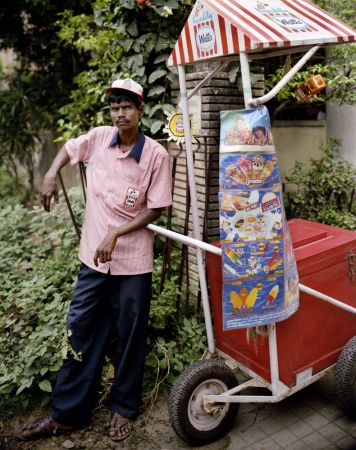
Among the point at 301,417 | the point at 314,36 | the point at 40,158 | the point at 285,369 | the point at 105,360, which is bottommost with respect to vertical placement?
the point at 301,417

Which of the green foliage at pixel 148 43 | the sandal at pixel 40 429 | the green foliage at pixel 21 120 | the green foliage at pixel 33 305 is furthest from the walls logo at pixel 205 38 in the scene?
the green foliage at pixel 21 120

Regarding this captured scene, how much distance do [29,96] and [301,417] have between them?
7.19 meters

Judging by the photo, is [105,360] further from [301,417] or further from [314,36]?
[314,36]

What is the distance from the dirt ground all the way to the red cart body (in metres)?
0.63

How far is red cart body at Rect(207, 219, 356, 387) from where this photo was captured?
2.85 m

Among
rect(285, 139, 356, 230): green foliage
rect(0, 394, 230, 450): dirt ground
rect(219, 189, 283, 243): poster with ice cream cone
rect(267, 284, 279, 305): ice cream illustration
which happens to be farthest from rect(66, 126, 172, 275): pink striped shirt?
rect(285, 139, 356, 230): green foliage

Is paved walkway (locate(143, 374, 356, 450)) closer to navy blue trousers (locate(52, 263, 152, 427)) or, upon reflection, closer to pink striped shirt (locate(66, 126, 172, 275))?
navy blue trousers (locate(52, 263, 152, 427))

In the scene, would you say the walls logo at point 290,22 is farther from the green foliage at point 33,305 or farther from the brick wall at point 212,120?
the green foliage at point 33,305

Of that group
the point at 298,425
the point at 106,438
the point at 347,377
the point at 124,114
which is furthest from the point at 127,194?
the point at 298,425

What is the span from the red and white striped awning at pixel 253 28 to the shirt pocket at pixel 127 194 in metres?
0.86

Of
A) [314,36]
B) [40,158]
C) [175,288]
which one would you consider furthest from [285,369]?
[40,158]

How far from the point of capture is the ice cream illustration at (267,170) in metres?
2.43

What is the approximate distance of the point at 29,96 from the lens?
8250mm

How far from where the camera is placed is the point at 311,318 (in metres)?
2.93
